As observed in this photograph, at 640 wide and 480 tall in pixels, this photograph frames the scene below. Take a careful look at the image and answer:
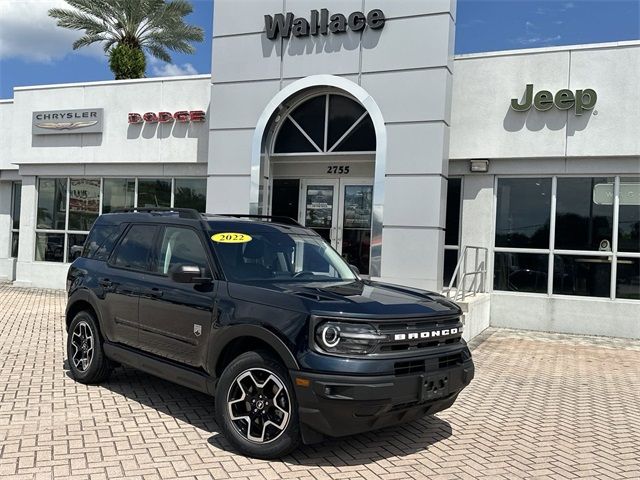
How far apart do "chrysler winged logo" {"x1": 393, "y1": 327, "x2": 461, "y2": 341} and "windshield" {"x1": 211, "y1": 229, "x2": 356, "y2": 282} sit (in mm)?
1215

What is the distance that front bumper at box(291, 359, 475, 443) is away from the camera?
4051 millimetres

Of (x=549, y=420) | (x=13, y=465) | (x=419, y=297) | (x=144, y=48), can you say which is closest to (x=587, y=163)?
(x=549, y=420)

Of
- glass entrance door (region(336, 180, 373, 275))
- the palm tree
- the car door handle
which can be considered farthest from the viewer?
the palm tree

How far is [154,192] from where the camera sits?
1552 cm

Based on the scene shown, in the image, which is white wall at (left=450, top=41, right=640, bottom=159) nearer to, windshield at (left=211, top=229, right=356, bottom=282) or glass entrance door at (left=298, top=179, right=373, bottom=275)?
glass entrance door at (left=298, top=179, right=373, bottom=275)

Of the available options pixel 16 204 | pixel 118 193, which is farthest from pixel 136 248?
pixel 16 204

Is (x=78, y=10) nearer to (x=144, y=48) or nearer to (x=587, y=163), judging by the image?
(x=144, y=48)

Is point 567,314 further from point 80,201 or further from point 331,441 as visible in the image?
point 80,201

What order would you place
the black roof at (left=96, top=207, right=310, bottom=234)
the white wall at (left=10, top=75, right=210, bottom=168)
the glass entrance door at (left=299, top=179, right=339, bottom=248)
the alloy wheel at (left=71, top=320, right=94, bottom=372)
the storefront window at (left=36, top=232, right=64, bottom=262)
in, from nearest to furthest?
1. the black roof at (left=96, top=207, right=310, bottom=234)
2. the alloy wheel at (left=71, top=320, right=94, bottom=372)
3. the glass entrance door at (left=299, top=179, right=339, bottom=248)
4. the white wall at (left=10, top=75, right=210, bottom=168)
5. the storefront window at (left=36, top=232, right=64, bottom=262)

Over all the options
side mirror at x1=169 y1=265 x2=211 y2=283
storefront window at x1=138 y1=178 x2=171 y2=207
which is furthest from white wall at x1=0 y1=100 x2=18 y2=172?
side mirror at x1=169 y1=265 x2=211 y2=283

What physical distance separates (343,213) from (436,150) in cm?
280

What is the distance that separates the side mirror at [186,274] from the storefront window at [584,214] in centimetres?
914

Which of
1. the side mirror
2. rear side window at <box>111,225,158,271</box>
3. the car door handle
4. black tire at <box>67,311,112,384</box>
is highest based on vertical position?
rear side window at <box>111,225,158,271</box>

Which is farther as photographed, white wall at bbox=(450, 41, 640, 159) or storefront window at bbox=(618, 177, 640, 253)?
storefront window at bbox=(618, 177, 640, 253)
